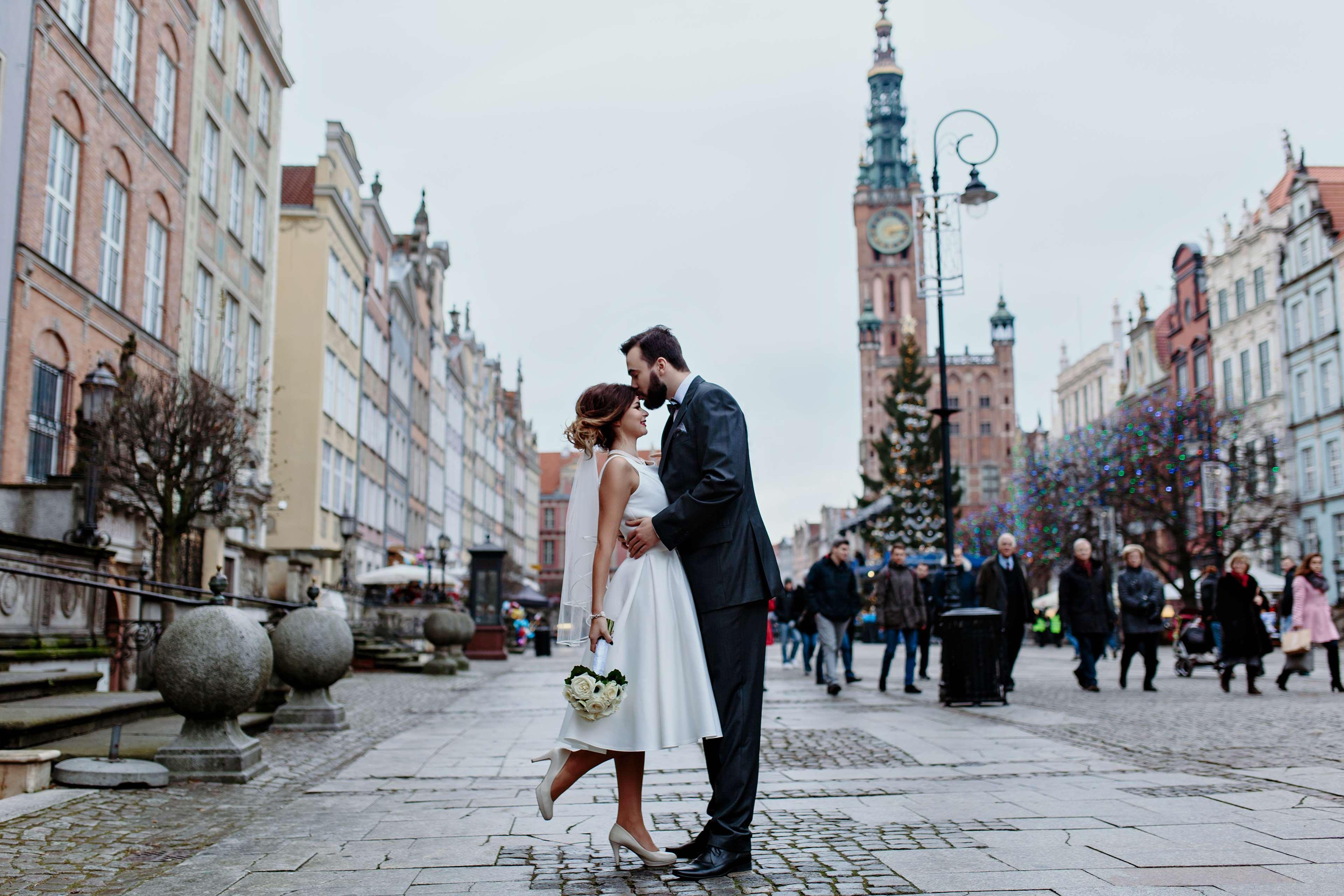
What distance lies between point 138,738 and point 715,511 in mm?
5842

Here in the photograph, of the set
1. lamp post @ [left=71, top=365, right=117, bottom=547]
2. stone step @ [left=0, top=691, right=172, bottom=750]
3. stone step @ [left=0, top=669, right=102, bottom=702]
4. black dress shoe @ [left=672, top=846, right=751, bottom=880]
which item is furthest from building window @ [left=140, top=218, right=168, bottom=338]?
black dress shoe @ [left=672, top=846, right=751, bottom=880]

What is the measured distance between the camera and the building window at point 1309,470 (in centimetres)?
4897

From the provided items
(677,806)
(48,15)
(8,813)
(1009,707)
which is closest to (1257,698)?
(1009,707)

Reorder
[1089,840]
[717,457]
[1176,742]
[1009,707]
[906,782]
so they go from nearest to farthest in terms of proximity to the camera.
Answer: [717,457], [1089,840], [906,782], [1176,742], [1009,707]

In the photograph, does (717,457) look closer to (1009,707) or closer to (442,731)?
(442,731)

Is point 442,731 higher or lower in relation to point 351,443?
lower

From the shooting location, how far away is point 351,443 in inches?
1686

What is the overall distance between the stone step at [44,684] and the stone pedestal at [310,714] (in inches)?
63.5

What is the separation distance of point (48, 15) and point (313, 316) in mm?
20519

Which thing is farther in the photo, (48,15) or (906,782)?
(48,15)

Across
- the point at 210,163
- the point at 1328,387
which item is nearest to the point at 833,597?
the point at 210,163

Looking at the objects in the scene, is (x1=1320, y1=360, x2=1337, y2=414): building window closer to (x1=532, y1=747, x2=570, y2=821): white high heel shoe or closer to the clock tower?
(x1=532, y1=747, x2=570, y2=821): white high heel shoe

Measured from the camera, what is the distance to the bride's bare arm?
472 centimetres

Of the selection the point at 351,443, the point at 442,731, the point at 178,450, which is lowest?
the point at 442,731
